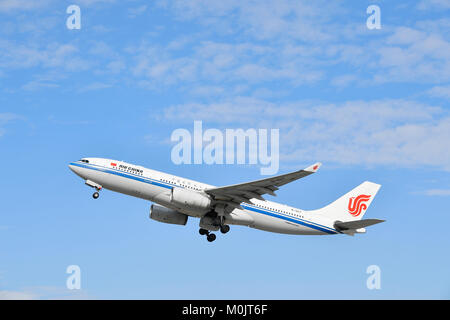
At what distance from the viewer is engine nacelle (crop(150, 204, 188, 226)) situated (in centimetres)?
4491

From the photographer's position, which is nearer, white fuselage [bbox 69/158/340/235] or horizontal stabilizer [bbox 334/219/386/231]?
white fuselage [bbox 69/158/340/235]

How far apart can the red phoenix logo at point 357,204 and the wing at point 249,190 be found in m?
11.3

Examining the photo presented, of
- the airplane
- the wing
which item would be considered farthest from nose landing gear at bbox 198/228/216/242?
the wing

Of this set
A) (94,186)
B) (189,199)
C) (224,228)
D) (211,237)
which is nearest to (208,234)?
(211,237)

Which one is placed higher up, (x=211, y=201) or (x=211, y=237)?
(x=211, y=201)

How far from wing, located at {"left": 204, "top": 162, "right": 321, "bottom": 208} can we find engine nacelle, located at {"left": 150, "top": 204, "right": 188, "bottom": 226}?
5041 millimetres

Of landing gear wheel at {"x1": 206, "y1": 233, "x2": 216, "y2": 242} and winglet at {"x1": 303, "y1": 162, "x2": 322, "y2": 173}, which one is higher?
winglet at {"x1": 303, "y1": 162, "x2": 322, "y2": 173}

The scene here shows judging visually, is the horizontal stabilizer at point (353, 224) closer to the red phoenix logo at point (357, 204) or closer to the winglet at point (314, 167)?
the red phoenix logo at point (357, 204)

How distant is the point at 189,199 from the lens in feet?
131

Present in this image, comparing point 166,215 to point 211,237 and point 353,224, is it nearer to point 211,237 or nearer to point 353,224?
point 211,237

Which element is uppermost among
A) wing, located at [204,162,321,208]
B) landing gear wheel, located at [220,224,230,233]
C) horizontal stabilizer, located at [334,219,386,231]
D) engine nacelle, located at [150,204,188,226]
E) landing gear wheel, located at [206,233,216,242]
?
wing, located at [204,162,321,208]

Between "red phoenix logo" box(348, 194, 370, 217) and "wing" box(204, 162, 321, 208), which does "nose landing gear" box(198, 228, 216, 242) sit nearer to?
"wing" box(204, 162, 321, 208)

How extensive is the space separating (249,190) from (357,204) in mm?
13476

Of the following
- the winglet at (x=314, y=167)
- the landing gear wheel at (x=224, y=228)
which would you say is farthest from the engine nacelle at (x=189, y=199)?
the winglet at (x=314, y=167)
